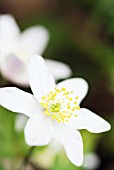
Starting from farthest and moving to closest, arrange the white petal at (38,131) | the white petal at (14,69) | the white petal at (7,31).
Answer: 1. the white petal at (7,31)
2. the white petal at (14,69)
3. the white petal at (38,131)

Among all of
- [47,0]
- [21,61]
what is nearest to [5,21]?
[21,61]

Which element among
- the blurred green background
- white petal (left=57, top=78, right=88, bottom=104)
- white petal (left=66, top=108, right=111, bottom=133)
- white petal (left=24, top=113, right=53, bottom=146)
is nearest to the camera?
white petal (left=24, top=113, right=53, bottom=146)

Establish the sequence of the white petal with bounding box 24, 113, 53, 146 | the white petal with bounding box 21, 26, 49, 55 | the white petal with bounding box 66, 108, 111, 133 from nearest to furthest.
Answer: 1. the white petal with bounding box 24, 113, 53, 146
2. the white petal with bounding box 66, 108, 111, 133
3. the white petal with bounding box 21, 26, 49, 55

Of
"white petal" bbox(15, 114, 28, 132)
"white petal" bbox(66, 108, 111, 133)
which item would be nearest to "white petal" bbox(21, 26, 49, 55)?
"white petal" bbox(15, 114, 28, 132)

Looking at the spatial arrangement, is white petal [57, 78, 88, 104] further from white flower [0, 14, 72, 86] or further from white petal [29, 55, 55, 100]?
white flower [0, 14, 72, 86]

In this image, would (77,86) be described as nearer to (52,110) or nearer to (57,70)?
(52,110)

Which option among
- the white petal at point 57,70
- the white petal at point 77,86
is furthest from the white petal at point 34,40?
the white petal at point 77,86

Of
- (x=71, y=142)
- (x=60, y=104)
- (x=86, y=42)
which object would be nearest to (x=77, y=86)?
(x=60, y=104)

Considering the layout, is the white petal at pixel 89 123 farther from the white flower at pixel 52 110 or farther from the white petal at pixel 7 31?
the white petal at pixel 7 31
